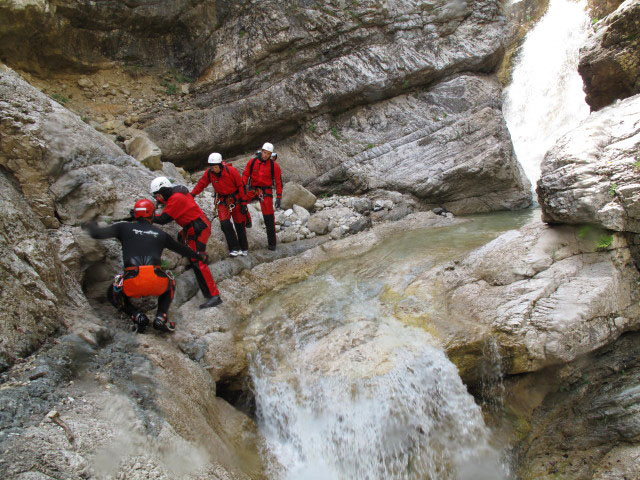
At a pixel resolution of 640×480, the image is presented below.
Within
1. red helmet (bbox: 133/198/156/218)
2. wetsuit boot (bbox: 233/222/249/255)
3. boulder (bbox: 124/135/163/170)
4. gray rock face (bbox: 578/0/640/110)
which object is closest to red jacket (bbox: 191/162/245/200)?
wetsuit boot (bbox: 233/222/249/255)

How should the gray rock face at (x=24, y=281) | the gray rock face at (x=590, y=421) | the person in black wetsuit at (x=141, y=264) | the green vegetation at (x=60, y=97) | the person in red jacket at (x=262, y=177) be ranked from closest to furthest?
the gray rock face at (x=24, y=281) → the gray rock face at (x=590, y=421) → the person in black wetsuit at (x=141, y=264) → the person in red jacket at (x=262, y=177) → the green vegetation at (x=60, y=97)

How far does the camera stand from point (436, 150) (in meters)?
12.4

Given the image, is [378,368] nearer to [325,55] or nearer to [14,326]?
[14,326]

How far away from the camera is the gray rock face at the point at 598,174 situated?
5.20m

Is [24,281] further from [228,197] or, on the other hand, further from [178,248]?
[228,197]

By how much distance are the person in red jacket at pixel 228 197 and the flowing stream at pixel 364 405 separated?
2243mm

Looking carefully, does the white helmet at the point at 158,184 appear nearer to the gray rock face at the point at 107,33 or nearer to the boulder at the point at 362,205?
the boulder at the point at 362,205

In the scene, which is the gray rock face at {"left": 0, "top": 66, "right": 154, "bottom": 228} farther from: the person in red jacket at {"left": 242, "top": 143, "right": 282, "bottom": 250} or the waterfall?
the waterfall

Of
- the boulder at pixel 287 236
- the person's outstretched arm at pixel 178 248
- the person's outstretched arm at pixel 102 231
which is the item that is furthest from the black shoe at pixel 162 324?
the boulder at pixel 287 236

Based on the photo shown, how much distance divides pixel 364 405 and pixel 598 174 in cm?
460

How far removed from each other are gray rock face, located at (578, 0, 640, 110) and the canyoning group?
6176 millimetres

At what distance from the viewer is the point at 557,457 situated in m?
4.56

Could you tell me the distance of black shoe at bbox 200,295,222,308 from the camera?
621cm

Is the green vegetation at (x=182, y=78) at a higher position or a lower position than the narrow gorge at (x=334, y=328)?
higher
